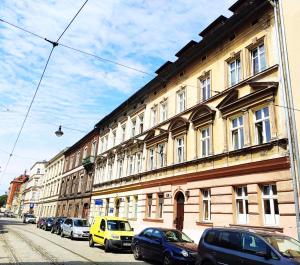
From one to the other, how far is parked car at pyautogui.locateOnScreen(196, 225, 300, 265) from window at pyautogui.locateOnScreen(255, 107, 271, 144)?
19.2 ft

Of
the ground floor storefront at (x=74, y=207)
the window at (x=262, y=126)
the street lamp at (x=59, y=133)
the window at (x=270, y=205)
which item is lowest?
the window at (x=270, y=205)

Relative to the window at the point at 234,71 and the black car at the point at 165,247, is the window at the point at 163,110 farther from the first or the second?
the black car at the point at 165,247

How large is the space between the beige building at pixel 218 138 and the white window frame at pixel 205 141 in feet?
0.19

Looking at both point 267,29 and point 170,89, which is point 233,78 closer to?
point 267,29

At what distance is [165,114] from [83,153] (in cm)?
2192

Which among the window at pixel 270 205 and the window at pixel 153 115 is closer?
the window at pixel 270 205

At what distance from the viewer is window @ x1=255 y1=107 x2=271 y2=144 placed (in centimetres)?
1415

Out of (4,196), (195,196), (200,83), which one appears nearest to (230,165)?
(195,196)

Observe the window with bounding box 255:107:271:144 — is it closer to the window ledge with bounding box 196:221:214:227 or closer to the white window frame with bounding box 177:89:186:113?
the window ledge with bounding box 196:221:214:227

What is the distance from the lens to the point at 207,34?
1938 cm

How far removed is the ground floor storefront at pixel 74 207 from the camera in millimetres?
36188

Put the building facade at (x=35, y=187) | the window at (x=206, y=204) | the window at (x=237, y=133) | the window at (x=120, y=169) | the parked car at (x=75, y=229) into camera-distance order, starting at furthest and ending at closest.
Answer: the building facade at (x=35, y=187) → the window at (x=120, y=169) → the parked car at (x=75, y=229) → the window at (x=206, y=204) → the window at (x=237, y=133)

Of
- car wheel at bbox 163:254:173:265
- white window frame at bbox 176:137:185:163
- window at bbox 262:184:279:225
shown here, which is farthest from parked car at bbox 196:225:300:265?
white window frame at bbox 176:137:185:163

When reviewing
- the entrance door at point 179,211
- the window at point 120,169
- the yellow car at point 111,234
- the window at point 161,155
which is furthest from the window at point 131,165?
the yellow car at point 111,234
